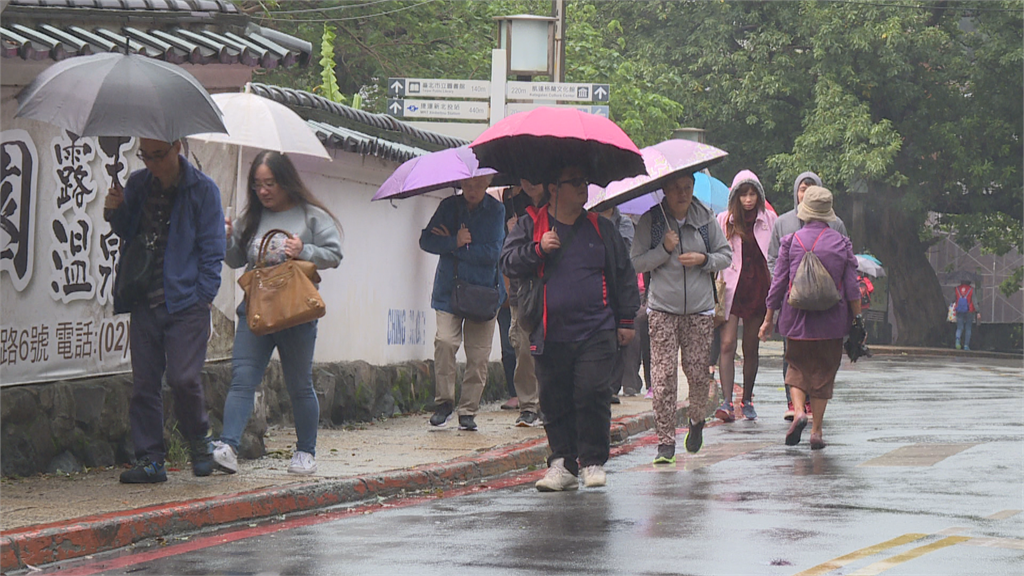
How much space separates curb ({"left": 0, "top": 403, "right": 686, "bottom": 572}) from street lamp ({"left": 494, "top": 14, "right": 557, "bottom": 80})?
10372mm

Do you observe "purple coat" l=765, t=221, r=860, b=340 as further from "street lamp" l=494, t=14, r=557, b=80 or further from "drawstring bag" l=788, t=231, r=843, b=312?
"street lamp" l=494, t=14, r=557, b=80

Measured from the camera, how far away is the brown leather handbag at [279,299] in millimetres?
8398

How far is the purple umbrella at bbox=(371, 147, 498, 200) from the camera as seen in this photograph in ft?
37.7

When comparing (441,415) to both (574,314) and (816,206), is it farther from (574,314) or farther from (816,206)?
(574,314)

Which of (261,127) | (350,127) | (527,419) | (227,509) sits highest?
(350,127)

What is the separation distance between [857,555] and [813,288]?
174 inches

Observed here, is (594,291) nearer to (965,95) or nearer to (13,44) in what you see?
(13,44)

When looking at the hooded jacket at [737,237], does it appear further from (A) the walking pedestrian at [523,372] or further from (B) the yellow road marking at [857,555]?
(B) the yellow road marking at [857,555]

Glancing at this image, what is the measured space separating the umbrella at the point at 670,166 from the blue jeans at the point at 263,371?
2178 millimetres

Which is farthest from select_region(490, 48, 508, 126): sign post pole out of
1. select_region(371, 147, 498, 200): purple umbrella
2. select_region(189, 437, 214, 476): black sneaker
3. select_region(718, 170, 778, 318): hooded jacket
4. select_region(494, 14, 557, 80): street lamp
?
select_region(189, 437, 214, 476): black sneaker

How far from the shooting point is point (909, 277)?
1501 inches

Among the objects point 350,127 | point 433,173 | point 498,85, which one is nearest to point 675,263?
point 433,173

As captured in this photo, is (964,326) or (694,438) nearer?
(694,438)

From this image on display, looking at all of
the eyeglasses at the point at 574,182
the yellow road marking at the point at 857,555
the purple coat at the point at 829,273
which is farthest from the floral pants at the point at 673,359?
the yellow road marking at the point at 857,555
